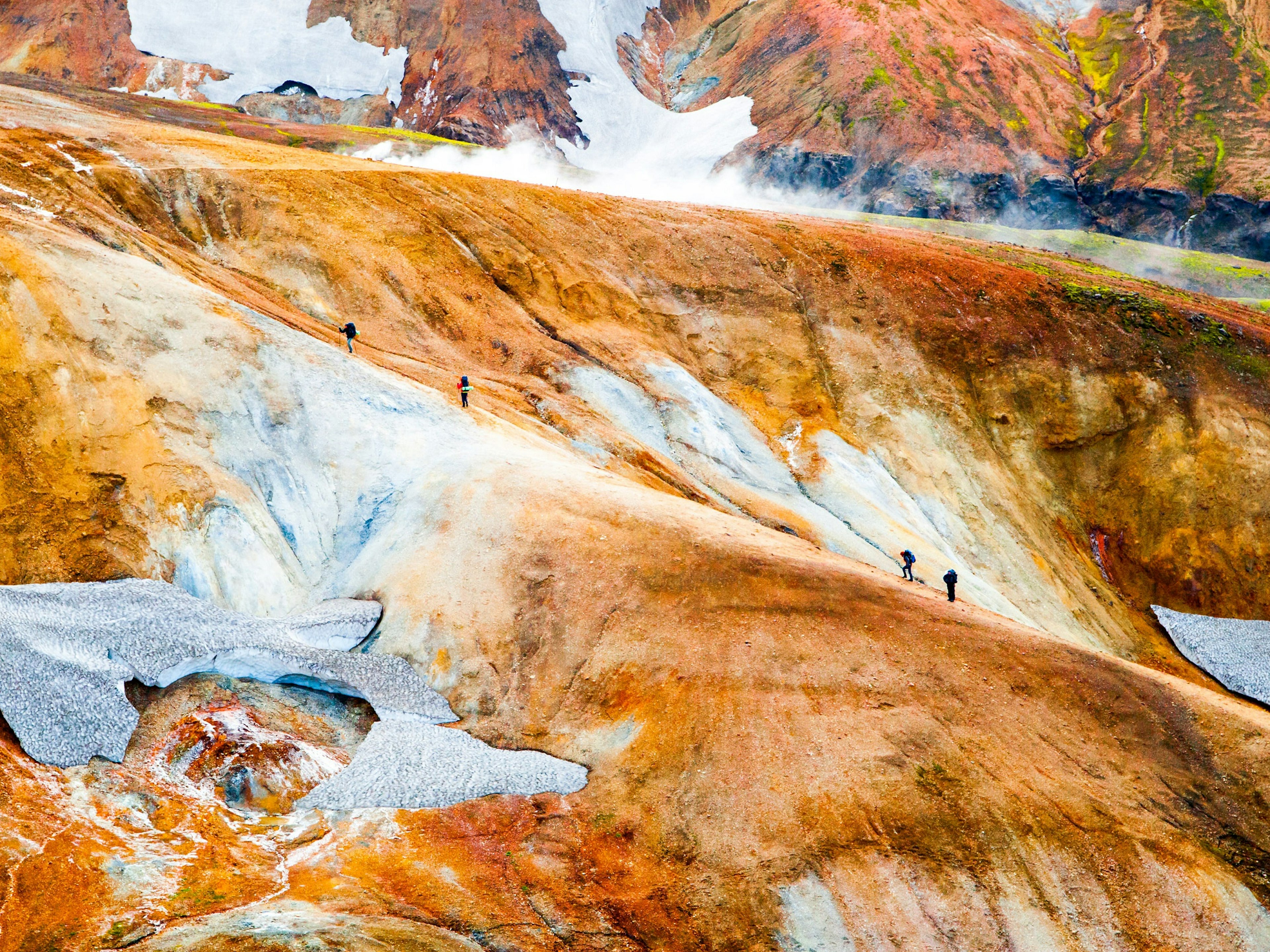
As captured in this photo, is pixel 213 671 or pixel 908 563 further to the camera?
pixel 908 563

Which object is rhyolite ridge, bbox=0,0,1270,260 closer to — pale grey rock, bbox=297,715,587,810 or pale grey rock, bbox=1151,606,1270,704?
pale grey rock, bbox=1151,606,1270,704

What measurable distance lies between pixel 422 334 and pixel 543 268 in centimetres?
852

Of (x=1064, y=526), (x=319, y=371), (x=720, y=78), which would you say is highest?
(x=720, y=78)

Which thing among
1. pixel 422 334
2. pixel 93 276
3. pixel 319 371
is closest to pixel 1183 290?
pixel 422 334

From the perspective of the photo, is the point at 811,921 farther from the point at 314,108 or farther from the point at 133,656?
the point at 314,108

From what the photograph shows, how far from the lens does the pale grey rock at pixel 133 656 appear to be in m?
19.5

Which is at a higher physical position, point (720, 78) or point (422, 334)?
point (720, 78)

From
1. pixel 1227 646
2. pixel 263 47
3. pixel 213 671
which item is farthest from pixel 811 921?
pixel 263 47

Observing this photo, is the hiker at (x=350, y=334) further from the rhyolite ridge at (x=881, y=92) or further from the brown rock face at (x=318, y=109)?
the brown rock face at (x=318, y=109)

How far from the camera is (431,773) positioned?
848 inches

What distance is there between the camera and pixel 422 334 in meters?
40.7

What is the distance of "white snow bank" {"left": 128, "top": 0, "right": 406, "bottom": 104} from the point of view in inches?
3698

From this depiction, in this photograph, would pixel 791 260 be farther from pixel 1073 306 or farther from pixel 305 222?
pixel 305 222

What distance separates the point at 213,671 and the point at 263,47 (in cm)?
8984
